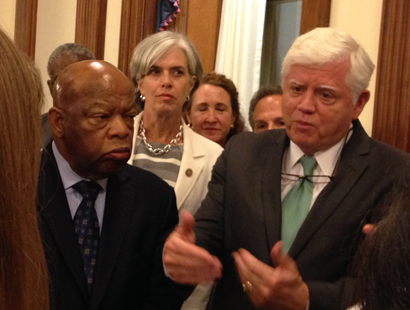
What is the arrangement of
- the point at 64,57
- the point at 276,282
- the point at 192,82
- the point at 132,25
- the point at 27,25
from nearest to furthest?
the point at 276,282 < the point at 192,82 < the point at 64,57 < the point at 132,25 < the point at 27,25

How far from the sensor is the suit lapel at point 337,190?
1863 millimetres

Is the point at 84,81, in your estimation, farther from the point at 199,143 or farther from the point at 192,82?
the point at 192,82

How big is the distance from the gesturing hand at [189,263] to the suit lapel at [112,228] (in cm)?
17

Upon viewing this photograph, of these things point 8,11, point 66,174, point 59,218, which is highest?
point 8,11

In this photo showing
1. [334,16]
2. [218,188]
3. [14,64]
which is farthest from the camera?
[334,16]

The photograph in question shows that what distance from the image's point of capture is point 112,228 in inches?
71.7

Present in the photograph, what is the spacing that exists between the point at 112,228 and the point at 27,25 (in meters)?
4.04

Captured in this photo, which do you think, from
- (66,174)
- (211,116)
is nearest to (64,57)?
(211,116)

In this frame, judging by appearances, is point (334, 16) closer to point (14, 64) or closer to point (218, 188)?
point (218, 188)

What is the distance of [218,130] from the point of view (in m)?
3.34

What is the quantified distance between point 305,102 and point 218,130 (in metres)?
1.39

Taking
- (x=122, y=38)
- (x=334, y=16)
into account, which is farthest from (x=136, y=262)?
(x=122, y=38)

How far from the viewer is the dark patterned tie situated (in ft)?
5.82

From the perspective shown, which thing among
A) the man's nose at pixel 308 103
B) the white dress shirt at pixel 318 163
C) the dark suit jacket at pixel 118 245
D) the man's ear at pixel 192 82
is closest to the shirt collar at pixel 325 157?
the white dress shirt at pixel 318 163
